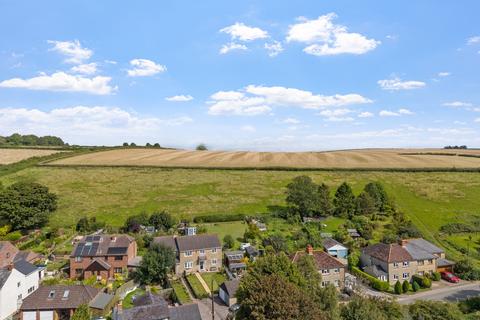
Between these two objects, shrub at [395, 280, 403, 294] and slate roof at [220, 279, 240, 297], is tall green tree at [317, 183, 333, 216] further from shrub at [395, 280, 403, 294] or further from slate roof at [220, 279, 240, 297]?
slate roof at [220, 279, 240, 297]

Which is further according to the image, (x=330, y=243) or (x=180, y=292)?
(x=330, y=243)

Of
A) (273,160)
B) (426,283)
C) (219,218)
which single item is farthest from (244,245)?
(273,160)

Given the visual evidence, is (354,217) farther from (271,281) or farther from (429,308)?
(271,281)

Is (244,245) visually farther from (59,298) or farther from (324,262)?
(59,298)

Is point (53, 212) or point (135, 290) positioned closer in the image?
point (135, 290)

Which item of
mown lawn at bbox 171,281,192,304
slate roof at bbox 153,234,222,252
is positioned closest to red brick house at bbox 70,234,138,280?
slate roof at bbox 153,234,222,252

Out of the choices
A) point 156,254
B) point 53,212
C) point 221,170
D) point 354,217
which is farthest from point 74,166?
point 354,217

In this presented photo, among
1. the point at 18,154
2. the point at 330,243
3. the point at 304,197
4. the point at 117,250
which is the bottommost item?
the point at 117,250
